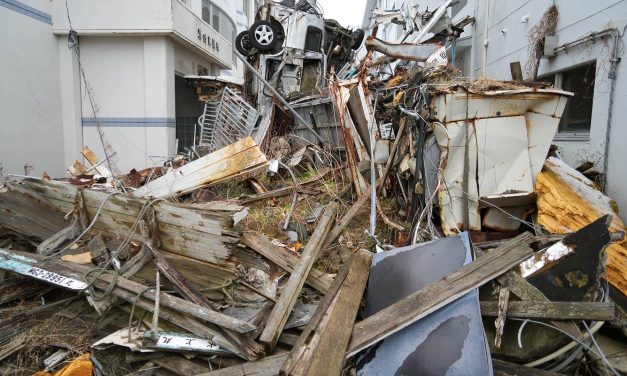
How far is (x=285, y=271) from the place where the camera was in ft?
11.5

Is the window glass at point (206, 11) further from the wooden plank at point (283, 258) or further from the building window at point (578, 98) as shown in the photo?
the wooden plank at point (283, 258)

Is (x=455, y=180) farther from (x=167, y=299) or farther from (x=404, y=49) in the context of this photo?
(x=167, y=299)

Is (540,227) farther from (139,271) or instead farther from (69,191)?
(69,191)

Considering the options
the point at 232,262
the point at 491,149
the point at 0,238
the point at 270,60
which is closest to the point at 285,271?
the point at 232,262

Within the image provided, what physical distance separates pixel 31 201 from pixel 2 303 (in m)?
1.18

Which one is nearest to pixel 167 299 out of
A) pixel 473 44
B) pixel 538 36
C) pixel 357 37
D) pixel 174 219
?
pixel 174 219

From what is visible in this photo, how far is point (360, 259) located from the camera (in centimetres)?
347

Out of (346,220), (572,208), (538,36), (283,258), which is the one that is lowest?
(283,258)

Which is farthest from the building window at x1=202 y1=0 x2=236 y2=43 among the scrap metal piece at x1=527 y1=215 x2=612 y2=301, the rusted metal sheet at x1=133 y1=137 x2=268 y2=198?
the scrap metal piece at x1=527 y1=215 x2=612 y2=301

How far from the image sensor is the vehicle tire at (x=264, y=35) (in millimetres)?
8258

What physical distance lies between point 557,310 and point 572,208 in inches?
54.6

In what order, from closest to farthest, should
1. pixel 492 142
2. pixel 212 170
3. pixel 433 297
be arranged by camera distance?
pixel 433 297 < pixel 492 142 < pixel 212 170

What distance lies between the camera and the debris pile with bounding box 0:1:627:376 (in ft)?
8.34

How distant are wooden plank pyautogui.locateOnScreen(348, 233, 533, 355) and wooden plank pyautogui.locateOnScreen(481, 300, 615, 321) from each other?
22 cm
